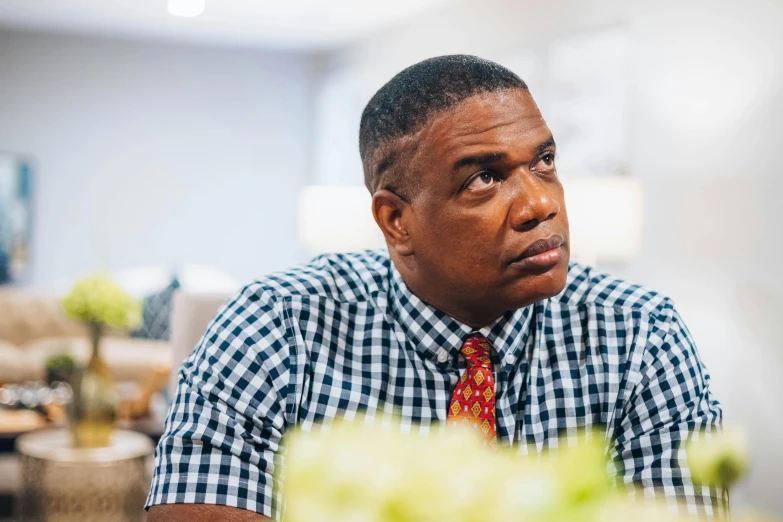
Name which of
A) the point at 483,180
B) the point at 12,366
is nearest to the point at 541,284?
the point at 483,180

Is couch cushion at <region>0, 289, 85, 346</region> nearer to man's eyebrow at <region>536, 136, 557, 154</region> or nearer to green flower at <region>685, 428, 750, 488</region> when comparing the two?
man's eyebrow at <region>536, 136, 557, 154</region>

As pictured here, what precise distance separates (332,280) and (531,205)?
0.35 meters

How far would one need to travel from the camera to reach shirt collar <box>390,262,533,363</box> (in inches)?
42.4

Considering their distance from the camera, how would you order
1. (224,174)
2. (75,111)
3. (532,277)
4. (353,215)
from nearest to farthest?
(532,277) < (353,215) < (75,111) < (224,174)

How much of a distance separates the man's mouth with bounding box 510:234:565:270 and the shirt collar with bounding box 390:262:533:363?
6.1 inches

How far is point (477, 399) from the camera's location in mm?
1038

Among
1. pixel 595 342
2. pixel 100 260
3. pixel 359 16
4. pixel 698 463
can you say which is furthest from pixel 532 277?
pixel 100 260

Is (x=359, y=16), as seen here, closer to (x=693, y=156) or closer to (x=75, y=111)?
(x=75, y=111)

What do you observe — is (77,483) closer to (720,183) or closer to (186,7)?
A: (720,183)

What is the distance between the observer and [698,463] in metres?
0.38

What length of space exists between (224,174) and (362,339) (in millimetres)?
5923

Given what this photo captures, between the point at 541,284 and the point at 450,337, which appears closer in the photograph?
the point at 541,284

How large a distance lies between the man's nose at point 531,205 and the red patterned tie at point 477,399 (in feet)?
0.68

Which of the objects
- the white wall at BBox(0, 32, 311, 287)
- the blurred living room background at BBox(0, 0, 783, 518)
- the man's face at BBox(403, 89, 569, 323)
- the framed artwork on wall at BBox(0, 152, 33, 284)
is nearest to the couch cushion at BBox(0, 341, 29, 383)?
the blurred living room background at BBox(0, 0, 783, 518)
